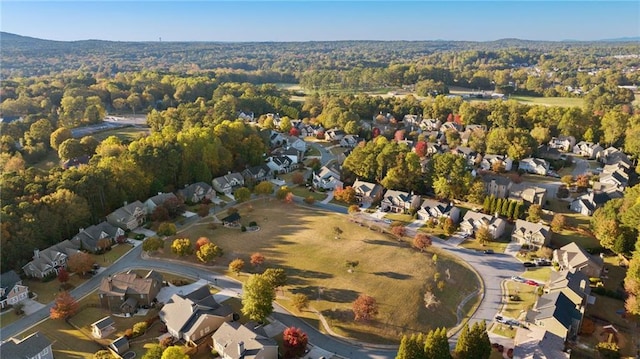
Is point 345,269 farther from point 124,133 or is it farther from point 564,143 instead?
point 124,133

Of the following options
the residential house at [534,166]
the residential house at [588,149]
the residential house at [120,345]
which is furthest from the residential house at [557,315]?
the residential house at [588,149]

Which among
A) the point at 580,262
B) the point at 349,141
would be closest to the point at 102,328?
the point at 580,262

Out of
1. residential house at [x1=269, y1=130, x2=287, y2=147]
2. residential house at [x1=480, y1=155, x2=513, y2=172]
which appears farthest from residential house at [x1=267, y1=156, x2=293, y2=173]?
residential house at [x1=480, y1=155, x2=513, y2=172]

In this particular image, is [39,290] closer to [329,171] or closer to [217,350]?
[217,350]

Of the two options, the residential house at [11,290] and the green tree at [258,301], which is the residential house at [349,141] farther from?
the residential house at [11,290]

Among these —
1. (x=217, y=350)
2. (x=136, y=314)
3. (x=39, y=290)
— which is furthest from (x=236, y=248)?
(x=39, y=290)

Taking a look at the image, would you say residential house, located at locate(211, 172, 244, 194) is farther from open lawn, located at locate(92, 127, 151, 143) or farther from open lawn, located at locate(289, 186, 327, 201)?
open lawn, located at locate(92, 127, 151, 143)
